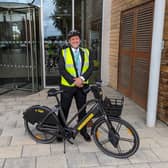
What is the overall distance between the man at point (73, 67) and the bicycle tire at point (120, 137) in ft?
1.72

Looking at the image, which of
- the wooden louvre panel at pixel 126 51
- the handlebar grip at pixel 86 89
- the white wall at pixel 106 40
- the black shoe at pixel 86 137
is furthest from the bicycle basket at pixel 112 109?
the white wall at pixel 106 40

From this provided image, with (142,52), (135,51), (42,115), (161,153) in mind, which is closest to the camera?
(161,153)

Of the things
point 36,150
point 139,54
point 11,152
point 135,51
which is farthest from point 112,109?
point 135,51

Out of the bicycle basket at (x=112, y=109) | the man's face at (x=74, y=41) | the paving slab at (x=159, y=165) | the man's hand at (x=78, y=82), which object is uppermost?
the man's face at (x=74, y=41)

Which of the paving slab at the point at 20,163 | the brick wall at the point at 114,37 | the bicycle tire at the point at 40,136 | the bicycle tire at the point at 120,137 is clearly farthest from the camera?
the brick wall at the point at 114,37

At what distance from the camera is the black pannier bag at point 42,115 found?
3191mm

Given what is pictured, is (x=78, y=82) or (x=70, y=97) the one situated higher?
(x=78, y=82)

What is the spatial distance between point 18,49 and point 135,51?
10.5 ft

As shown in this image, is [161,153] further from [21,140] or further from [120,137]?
[21,140]

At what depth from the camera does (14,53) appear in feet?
22.6

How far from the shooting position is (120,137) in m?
3.16

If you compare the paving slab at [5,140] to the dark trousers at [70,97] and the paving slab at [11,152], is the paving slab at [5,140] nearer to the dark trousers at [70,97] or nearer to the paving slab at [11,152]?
the paving slab at [11,152]

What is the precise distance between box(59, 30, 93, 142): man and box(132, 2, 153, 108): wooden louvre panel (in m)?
1.79

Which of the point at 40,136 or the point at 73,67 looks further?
the point at 40,136
